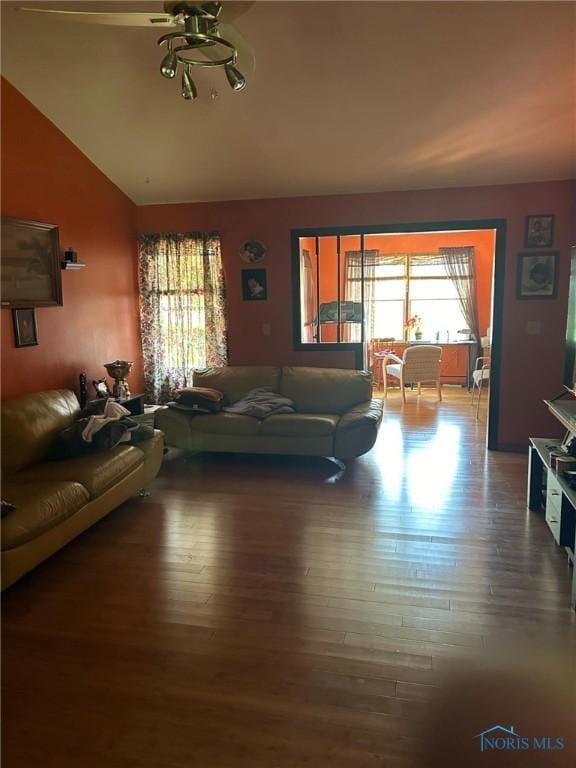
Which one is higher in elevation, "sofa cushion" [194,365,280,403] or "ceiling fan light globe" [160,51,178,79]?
"ceiling fan light globe" [160,51,178,79]

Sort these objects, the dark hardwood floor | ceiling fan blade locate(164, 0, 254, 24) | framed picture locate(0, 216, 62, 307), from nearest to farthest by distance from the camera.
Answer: the dark hardwood floor → ceiling fan blade locate(164, 0, 254, 24) → framed picture locate(0, 216, 62, 307)

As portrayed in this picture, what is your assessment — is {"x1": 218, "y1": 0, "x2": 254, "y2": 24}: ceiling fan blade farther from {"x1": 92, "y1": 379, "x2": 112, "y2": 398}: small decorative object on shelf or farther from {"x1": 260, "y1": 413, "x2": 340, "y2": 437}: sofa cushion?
{"x1": 92, "y1": 379, "x2": 112, "y2": 398}: small decorative object on shelf

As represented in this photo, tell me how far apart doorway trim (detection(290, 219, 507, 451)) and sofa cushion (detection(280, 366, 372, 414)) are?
Result: 0.40 meters

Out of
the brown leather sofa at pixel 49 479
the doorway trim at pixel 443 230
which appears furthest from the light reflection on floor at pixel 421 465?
the brown leather sofa at pixel 49 479

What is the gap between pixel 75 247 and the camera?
14.6 ft

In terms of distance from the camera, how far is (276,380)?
16.6 ft

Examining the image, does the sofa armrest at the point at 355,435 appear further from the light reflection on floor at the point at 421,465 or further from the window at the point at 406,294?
Answer: the window at the point at 406,294

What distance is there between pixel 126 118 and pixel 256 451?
2855mm

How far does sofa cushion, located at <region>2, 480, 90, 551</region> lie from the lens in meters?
2.47

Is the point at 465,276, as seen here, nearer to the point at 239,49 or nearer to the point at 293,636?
the point at 239,49

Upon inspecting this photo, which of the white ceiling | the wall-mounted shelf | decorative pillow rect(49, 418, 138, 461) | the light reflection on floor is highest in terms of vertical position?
the white ceiling

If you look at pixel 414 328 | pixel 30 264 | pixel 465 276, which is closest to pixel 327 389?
pixel 30 264

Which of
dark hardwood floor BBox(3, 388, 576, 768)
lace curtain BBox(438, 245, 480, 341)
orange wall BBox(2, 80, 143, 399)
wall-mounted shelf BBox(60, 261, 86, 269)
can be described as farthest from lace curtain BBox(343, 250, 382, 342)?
dark hardwood floor BBox(3, 388, 576, 768)

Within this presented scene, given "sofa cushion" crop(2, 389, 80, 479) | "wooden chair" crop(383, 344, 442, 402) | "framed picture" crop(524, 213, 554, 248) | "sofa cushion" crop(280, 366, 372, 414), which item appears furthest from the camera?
"wooden chair" crop(383, 344, 442, 402)
